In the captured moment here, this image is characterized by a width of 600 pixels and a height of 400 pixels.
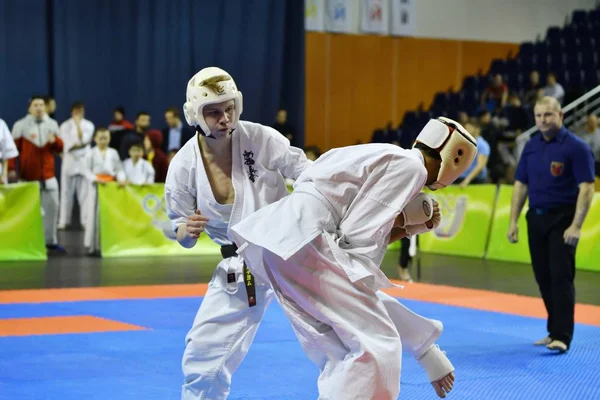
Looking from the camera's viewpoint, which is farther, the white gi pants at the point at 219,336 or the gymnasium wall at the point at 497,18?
the gymnasium wall at the point at 497,18

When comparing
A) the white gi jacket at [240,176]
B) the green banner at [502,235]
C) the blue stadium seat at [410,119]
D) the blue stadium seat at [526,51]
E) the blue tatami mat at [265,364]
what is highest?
the blue stadium seat at [526,51]

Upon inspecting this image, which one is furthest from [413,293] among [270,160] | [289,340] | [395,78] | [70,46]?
[395,78]

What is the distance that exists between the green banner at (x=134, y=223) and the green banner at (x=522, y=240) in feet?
14.1

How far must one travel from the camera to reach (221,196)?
4117 millimetres

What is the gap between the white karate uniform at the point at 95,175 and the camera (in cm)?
1207

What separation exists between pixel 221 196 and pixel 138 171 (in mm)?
8560

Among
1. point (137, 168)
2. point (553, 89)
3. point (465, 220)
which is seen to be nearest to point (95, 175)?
point (137, 168)

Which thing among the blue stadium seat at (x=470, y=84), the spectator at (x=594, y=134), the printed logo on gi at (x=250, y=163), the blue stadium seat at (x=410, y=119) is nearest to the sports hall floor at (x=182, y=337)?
the printed logo on gi at (x=250, y=163)

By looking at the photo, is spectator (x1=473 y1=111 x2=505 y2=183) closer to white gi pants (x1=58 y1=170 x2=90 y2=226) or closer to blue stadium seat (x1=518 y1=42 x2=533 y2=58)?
blue stadium seat (x1=518 y1=42 x2=533 y2=58)

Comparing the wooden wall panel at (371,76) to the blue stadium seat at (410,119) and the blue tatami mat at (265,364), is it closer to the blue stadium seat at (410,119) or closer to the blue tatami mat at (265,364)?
the blue stadium seat at (410,119)

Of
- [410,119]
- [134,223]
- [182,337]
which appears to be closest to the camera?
[182,337]

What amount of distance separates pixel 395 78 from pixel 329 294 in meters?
19.5

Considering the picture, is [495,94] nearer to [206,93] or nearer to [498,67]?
[498,67]

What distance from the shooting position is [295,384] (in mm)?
5184
